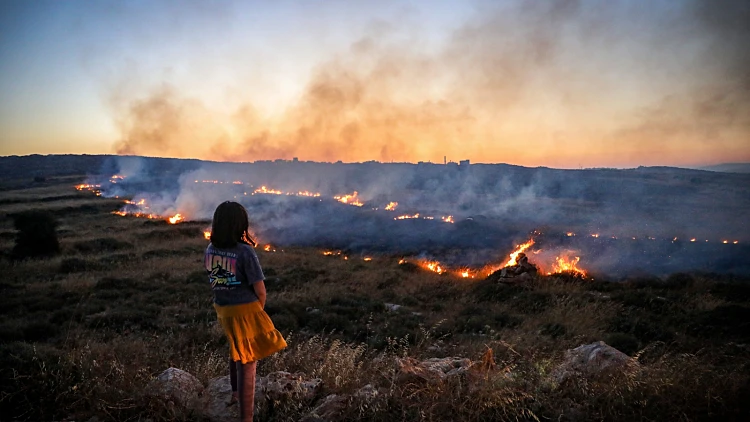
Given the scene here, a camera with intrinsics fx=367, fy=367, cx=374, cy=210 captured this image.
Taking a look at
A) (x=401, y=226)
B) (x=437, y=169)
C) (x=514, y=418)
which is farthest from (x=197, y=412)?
(x=437, y=169)

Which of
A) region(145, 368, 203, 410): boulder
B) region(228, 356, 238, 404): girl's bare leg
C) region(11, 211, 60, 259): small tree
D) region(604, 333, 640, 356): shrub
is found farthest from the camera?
region(11, 211, 60, 259): small tree

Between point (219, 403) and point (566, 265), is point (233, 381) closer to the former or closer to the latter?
point (219, 403)

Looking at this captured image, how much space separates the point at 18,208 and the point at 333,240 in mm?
32306

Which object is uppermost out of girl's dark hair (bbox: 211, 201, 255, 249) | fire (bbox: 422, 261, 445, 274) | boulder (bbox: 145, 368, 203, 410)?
girl's dark hair (bbox: 211, 201, 255, 249)

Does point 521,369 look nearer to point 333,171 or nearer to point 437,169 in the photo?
point 437,169

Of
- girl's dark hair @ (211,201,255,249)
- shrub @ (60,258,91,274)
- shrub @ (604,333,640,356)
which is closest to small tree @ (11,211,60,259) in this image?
shrub @ (60,258,91,274)

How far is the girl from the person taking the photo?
3.20m

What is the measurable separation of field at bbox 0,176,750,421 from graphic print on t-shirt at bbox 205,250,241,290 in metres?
1.34

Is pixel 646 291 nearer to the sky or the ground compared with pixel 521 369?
nearer to the ground

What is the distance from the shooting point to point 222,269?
323 cm

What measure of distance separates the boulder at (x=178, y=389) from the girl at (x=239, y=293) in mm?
761

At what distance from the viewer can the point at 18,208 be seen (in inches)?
1372

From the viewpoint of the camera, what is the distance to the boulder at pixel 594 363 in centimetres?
406

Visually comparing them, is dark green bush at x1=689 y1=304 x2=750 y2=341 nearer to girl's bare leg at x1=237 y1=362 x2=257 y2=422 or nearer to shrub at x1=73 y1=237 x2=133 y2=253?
girl's bare leg at x1=237 y1=362 x2=257 y2=422
